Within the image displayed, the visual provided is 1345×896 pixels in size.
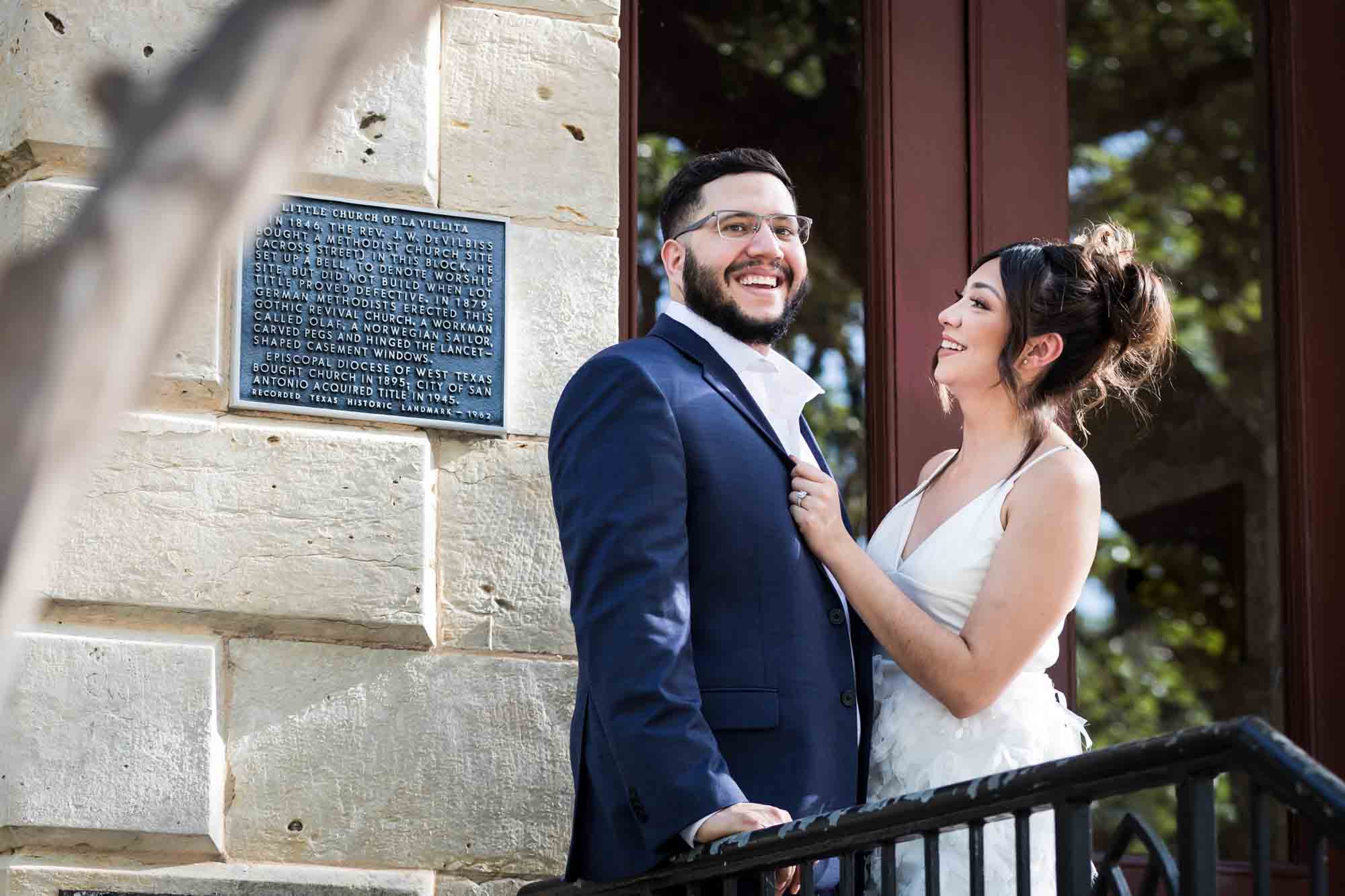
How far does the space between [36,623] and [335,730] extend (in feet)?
1.94

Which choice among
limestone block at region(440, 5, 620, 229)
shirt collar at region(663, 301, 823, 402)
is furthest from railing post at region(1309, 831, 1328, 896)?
limestone block at region(440, 5, 620, 229)

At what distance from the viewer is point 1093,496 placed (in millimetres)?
4051

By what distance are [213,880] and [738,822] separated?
1.10 meters

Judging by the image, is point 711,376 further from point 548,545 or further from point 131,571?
point 131,571

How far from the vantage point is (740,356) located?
4.09 metres

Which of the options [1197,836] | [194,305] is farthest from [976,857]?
[194,305]

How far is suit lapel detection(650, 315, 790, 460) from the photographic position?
12.8 feet

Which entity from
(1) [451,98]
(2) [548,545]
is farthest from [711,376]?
(1) [451,98]

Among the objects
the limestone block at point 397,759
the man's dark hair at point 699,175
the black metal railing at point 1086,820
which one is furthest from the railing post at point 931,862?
the man's dark hair at point 699,175

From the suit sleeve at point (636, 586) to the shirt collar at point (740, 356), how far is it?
12.5 inches

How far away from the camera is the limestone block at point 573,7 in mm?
4555

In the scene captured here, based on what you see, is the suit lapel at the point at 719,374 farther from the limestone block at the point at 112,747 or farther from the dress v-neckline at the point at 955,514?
the limestone block at the point at 112,747

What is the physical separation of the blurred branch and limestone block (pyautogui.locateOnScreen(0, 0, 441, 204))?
2478 mm

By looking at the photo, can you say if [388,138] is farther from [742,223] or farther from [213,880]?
[213,880]
